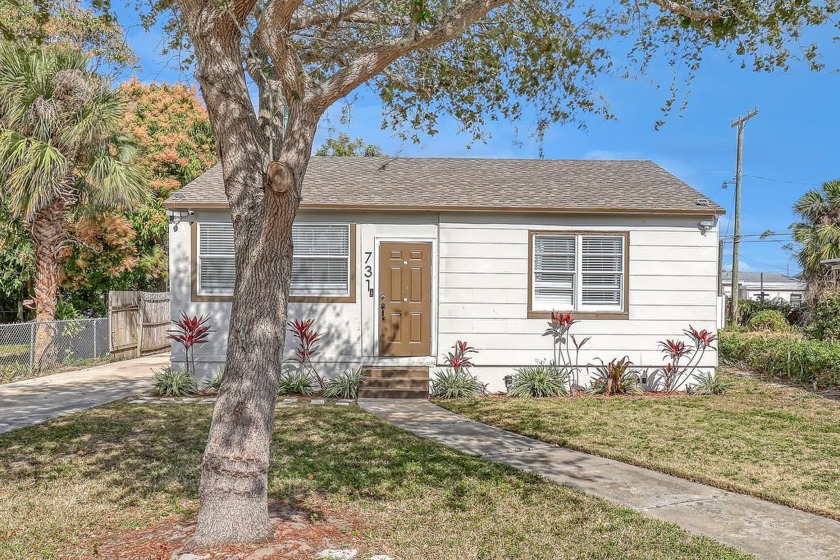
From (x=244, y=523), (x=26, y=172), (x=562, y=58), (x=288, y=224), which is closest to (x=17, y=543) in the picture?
(x=244, y=523)

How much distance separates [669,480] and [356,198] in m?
6.82

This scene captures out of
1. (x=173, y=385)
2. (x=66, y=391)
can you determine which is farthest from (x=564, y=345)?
(x=66, y=391)

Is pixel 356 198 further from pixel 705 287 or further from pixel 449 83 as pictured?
pixel 705 287

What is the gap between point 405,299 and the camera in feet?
33.6

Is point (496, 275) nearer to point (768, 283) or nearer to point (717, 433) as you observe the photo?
point (717, 433)

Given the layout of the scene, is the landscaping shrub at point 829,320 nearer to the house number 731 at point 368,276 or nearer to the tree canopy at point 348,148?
the house number 731 at point 368,276

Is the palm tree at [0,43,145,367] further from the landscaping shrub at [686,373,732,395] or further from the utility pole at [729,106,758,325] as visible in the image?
the utility pole at [729,106,758,325]

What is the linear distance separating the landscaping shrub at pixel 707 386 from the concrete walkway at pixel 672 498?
474cm

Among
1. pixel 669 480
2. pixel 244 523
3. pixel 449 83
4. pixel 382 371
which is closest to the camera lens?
pixel 244 523

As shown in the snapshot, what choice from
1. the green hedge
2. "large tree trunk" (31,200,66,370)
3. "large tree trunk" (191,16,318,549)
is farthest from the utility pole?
"large tree trunk" (191,16,318,549)

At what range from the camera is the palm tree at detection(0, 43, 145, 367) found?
1119 centimetres

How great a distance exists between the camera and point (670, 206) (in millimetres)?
10227

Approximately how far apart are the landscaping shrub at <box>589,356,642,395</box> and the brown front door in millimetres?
2942

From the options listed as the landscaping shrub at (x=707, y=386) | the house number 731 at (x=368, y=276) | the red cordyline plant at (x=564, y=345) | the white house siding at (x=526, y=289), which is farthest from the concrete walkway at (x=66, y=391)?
the landscaping shrub at (x=707, y=386)
